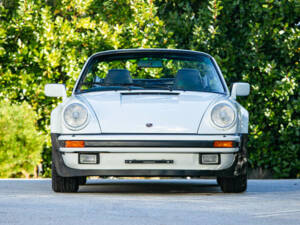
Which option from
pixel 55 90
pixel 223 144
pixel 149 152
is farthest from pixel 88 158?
pixel 55 90

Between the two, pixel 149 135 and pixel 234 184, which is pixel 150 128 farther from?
pixel 234 184

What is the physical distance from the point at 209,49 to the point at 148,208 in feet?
28.6

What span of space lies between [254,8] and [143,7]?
7.46 feet

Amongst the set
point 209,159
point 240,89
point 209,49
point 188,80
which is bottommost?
point 209,159

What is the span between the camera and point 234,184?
22.6ft

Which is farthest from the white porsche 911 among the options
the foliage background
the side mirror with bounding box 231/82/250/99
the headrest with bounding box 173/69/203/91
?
the foliage background

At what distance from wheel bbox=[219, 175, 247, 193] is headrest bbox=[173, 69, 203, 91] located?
1024mm

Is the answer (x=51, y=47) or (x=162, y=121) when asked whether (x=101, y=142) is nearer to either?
(x=162, y=121)

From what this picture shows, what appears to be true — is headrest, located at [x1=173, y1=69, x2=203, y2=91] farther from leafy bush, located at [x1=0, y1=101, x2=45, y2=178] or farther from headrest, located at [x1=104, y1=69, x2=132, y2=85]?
leafy bush, located at [x1=0, y1=101, x2=45, y2=178]

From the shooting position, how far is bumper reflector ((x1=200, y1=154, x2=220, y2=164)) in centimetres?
637

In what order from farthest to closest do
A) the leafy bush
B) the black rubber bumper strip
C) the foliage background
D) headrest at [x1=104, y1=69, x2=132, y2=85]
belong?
the foliage background
the leafy bush
headrest at [x1=104, y1=69, x2=132, y2=85]
the black rubber bumper strip

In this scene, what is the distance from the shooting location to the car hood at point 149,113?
639cm

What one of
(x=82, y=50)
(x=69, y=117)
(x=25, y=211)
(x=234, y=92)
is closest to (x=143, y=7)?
(x=82, y=50)

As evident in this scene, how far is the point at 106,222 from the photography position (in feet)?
15.2
